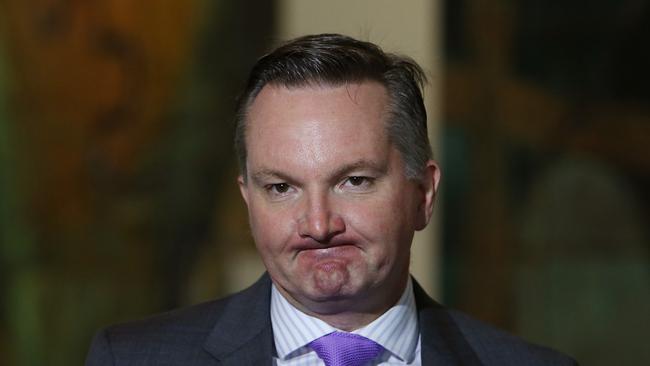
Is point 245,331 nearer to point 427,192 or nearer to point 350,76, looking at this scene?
point 427,192

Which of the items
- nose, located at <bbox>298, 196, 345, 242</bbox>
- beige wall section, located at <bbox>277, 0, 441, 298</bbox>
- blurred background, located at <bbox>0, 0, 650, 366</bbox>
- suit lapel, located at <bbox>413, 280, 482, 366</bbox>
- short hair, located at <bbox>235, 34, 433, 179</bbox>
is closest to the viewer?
nose, located at <bbox>298, 196, 345, 242</bbox>

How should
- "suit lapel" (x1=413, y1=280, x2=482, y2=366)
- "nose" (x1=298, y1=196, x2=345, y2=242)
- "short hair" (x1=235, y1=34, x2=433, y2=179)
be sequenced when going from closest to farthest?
"nose" (x1=298, y1=196, x2=345, y2=242)
"short hair" (x1=235, y1=34, x2=433, y2=179)
"suit lapel" (x1=413, y1=280, x2=482, y2=366)

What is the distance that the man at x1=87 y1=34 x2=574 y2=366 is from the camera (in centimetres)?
368

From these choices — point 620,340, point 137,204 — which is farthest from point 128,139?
point 620,340

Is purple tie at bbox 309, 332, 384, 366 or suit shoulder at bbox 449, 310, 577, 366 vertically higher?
purple tie at bbox 309, 332, 384, 366

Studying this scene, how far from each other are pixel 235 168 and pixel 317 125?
12.5 feet

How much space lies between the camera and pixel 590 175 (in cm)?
766

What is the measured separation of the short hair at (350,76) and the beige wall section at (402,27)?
3.38 m

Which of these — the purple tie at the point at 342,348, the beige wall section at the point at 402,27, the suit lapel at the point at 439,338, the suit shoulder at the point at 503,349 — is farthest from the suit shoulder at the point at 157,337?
the beige wall section at the point at 402,27

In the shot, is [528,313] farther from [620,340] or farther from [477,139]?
[477,139]

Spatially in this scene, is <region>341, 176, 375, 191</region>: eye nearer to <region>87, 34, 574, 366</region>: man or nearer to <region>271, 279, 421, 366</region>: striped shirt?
<region>87, 34, 574, 366</region>: man

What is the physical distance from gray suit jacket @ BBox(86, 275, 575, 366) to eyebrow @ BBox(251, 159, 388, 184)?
0.48 metres

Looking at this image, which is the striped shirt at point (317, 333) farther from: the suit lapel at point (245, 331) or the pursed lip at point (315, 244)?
the pursed lip at point (315, 244)

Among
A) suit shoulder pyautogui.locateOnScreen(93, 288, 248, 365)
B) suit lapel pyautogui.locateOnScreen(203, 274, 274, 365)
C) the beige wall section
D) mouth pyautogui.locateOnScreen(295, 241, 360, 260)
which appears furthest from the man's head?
the beige wall section
